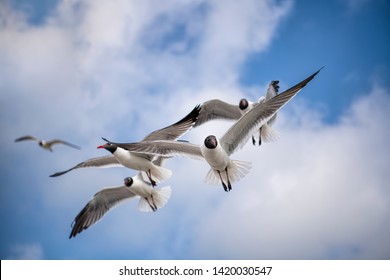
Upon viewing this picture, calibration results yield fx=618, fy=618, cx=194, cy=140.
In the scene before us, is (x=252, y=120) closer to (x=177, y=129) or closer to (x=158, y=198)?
(x=177, y=129)

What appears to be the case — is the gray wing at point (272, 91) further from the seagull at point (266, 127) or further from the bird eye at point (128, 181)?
the bird eye at point (128, 181)

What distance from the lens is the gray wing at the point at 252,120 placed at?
103 inches

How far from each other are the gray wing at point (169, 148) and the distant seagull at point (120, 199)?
1.66ft

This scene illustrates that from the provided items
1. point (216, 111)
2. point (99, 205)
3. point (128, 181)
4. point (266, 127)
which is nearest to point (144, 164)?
point (128, 181)

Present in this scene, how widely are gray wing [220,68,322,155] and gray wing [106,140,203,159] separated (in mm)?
135

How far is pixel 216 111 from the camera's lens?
3887mm

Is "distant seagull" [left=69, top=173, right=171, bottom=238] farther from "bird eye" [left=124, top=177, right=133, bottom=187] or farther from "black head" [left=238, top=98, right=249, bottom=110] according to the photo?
"black head" [left=238, top=98, right=249, bottom=110]

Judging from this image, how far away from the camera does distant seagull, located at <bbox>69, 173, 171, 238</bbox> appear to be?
10.7 ft

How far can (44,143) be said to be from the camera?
13.9 feet

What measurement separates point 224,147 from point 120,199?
87cm

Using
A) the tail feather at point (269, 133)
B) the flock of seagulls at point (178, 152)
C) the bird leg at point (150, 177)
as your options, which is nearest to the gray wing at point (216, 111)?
the flock of seagulls at point (178, 152)
